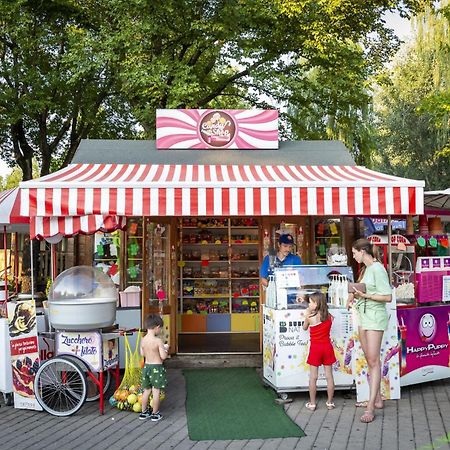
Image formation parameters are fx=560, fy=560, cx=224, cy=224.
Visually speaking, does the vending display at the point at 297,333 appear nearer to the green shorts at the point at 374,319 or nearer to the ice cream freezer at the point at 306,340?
the ice cream freezer at the point at 306,340

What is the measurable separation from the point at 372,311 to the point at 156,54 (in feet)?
40.1

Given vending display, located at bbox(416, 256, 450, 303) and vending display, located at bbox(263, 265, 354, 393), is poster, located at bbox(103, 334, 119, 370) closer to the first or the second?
vending display, located at bbox(263, 265, 354, 393)

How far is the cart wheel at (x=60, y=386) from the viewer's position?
5750 millimetres

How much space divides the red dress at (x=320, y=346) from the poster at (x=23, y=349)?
2.94 meters

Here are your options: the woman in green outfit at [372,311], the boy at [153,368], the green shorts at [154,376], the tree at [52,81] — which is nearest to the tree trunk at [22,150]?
the tree at [52,81]

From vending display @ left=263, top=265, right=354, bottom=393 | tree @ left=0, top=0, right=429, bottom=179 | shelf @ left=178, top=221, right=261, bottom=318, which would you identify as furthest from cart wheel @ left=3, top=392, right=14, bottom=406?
tree @ left=0, top=0, right=429, bottom=179

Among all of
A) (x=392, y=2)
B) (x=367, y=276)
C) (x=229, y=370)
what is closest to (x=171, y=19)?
(x=392, y=2)

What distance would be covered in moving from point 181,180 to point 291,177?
134 centimetres

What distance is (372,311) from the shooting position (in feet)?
17.8

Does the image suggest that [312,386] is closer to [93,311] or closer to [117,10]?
[93,311]

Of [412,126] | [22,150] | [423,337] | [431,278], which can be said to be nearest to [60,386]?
[423,337]

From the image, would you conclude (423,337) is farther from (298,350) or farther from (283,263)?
(283,263)

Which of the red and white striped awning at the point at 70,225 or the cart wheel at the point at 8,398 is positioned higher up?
the red and white striped awning at the point at 70,225

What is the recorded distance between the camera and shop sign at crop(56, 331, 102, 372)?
5844mm
